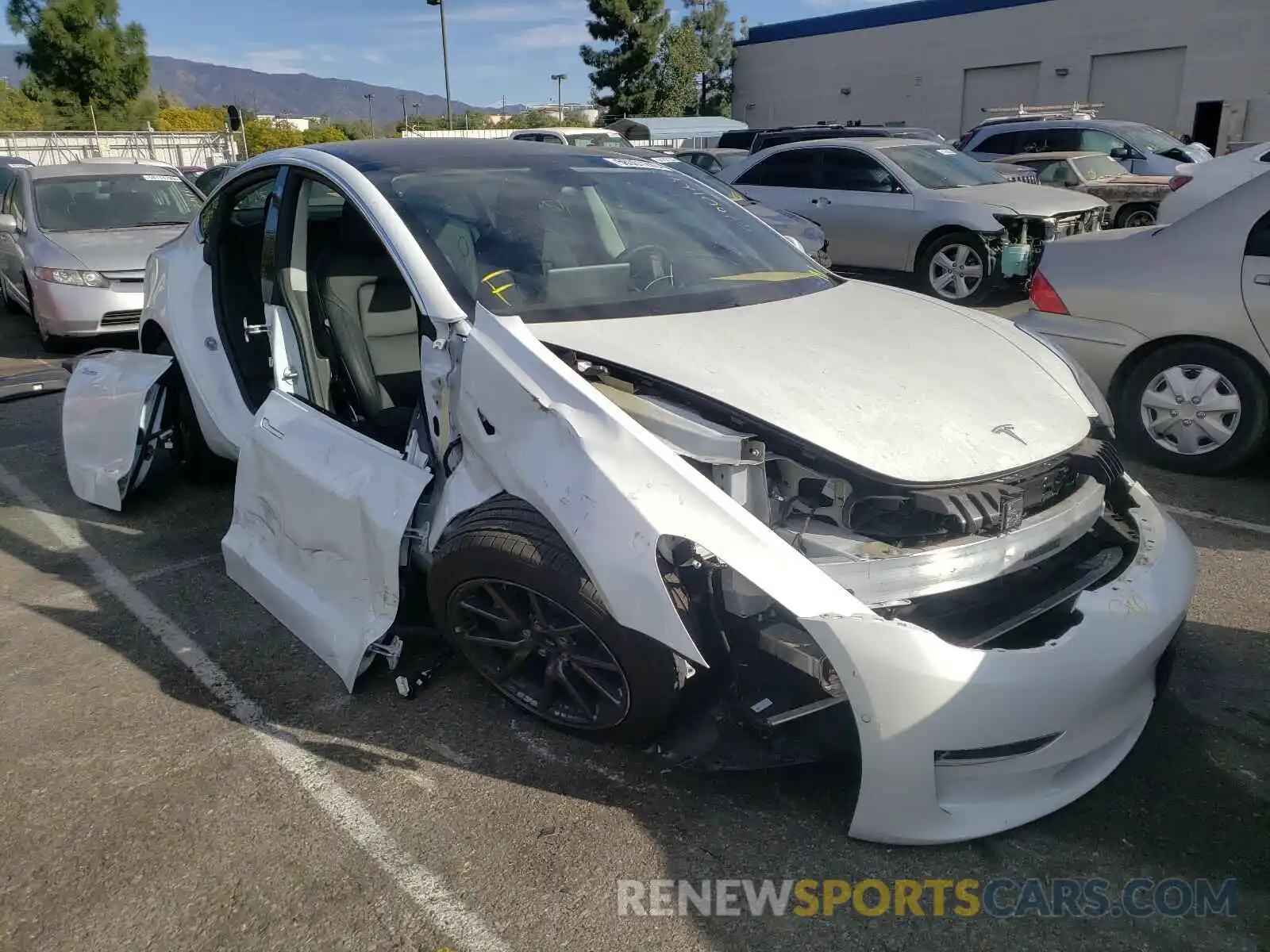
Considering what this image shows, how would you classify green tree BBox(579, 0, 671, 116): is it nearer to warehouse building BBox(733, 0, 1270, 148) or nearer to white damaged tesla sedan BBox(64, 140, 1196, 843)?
warehouse building BBox(733, 0, 1270, 148)

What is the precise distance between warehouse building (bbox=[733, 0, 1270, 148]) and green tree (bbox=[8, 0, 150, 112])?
2577 cm

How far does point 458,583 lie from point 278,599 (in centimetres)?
100

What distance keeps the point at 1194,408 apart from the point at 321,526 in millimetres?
4288

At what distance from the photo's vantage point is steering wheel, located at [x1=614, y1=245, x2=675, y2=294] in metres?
3.29

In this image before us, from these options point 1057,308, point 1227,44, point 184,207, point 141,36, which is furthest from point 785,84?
point 1057,308

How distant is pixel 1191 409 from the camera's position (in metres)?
4.87

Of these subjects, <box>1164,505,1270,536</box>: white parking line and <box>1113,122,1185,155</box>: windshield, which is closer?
<box>1164,505,1270,536</box>: white parking line

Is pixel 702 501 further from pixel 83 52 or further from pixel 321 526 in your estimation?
pixel 83 52

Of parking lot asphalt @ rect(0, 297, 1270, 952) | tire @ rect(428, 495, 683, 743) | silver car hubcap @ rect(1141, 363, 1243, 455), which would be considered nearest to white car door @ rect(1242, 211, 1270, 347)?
silver car hubcap @ rect(1141, 363, 1243, 455)

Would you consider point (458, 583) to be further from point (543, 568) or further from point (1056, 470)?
point (1056, 470)

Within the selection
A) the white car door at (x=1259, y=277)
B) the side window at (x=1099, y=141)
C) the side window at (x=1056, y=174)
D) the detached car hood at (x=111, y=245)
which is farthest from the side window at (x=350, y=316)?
the side window at (x=1099, y=141)

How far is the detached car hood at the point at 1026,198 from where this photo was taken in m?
9.43

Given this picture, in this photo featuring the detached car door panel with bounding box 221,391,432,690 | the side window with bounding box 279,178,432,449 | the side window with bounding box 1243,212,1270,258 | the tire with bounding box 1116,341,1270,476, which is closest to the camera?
the detached car door panel with bounding box 221,391,432,690

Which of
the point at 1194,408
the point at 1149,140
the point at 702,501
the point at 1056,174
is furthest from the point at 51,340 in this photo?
the point at 1149,140
